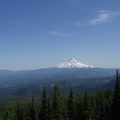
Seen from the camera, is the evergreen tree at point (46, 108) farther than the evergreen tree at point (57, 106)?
Yes

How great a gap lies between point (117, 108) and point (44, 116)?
15464 millimetres

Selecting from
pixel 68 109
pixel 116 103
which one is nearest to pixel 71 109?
pixel 68 109

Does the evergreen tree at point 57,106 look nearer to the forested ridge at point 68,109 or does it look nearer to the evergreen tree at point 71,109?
the forested ridge at point 68,109

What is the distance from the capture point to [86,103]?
246 ft

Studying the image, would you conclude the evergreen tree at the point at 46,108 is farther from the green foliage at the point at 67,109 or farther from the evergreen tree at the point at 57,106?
the evergreen tree at the point at 57,106

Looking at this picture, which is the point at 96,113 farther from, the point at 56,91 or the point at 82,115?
the point at 56,91

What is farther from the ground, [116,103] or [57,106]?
[116,103]

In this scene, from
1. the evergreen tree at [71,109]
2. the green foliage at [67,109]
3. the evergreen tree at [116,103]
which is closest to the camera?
the evergreen tree at [116,103]

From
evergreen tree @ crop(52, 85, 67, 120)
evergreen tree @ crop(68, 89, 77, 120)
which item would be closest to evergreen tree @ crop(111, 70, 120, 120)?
evergreen tree @ crop(52, 85, 67, 120)

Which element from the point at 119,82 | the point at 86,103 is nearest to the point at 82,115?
the point at 86,103

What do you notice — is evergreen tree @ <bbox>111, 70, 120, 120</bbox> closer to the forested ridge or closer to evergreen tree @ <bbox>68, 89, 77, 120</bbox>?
the forested ridge

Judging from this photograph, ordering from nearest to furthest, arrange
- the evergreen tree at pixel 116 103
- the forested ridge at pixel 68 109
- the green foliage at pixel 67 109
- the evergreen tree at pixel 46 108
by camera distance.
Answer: the evergreen tree at pixel 116 103
the forested ridge at pixel 68 109
the green foliage at pixel 67 109
the evergreen tree at pixel 46 108

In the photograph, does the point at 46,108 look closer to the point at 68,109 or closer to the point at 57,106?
the point at 57,106

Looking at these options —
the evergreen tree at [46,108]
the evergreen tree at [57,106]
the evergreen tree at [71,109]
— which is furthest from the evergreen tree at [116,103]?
the evergreen tree at [71,109]
